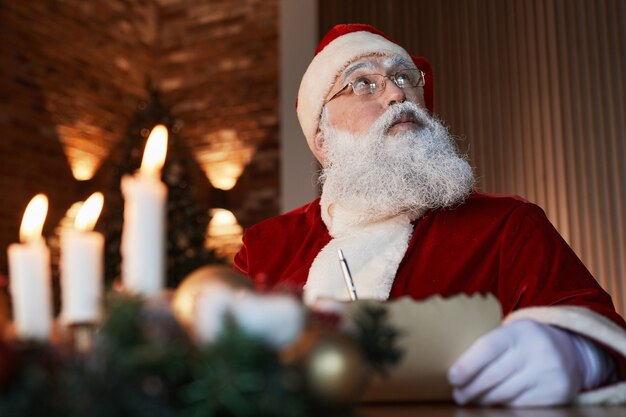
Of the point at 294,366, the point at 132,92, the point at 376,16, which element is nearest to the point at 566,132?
the point at 376,16

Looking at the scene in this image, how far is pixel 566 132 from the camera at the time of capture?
4.03 meters

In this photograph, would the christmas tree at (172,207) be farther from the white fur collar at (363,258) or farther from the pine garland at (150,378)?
the pine garland at (150,378)

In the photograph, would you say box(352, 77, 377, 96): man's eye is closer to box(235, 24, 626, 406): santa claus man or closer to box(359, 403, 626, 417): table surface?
box(235, 24, 626, 406): santa claus man

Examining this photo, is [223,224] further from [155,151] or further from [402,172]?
[155,151]

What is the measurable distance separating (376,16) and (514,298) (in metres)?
3.49

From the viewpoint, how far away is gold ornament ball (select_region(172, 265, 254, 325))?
1.60 feet

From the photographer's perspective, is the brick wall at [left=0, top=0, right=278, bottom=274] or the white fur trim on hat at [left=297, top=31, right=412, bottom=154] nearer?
the white fur trim on hat at [left=297, top=31, right=412, bottom=154]

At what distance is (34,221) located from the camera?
27.8 inches

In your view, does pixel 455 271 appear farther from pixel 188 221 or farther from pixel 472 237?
pixel 188 221

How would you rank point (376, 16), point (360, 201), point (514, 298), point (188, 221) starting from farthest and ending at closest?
1. point (376, 16)
2. point (188, 221)
3. point (360, 201)
4. point (514, 298)

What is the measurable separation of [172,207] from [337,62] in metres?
2.41

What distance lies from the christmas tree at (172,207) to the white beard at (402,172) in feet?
7.44

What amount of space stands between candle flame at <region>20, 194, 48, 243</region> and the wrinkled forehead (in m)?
1.40

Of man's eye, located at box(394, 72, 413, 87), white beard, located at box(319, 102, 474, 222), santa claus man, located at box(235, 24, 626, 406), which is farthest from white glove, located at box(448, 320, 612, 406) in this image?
man's eye, located at box(394, 72, 413, 87)
